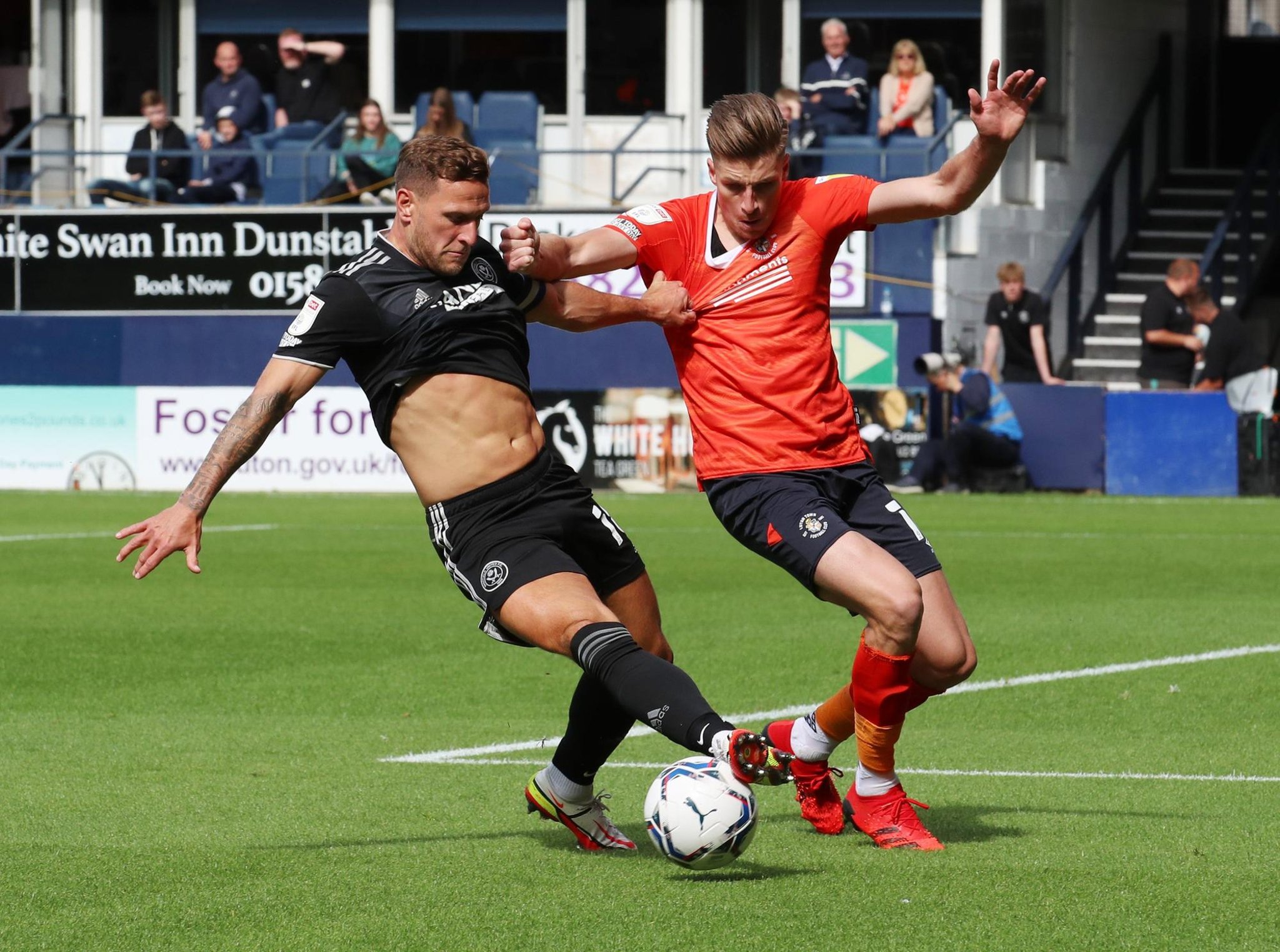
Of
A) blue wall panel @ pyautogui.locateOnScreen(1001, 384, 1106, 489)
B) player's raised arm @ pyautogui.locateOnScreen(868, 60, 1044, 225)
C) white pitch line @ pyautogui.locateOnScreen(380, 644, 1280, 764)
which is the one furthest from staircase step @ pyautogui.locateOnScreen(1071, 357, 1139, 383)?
player's raised arm @ pyautogui.locateOnScreen(868, 60, 1044, 225)

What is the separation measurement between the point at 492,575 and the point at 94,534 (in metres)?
11.7

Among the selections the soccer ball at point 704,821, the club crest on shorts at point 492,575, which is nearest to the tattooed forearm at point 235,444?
the club crest on shorts at point 492,575

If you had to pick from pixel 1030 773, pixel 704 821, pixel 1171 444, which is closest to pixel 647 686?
pixel 704 821

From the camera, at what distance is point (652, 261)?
5.99m

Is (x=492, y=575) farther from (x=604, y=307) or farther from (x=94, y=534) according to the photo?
(x=94, y=534)

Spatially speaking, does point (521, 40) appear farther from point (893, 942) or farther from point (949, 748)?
point (893, 942)

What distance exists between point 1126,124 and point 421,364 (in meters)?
23.4

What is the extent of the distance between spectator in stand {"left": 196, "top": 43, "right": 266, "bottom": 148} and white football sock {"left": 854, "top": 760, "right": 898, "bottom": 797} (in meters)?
20.1

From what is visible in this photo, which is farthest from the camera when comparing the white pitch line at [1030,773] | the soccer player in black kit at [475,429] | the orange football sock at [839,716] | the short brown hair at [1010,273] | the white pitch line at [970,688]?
the short brown hair at [1010,273]

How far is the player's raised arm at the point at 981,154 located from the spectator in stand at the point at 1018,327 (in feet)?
52.1

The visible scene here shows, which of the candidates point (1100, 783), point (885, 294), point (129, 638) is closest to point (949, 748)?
point (1100, 783)

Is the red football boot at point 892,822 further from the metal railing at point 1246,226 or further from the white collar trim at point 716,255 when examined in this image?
the metal railing at point 1246,226

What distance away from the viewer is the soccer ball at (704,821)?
4.76 m

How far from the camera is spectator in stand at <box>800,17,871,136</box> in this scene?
75.1ft
